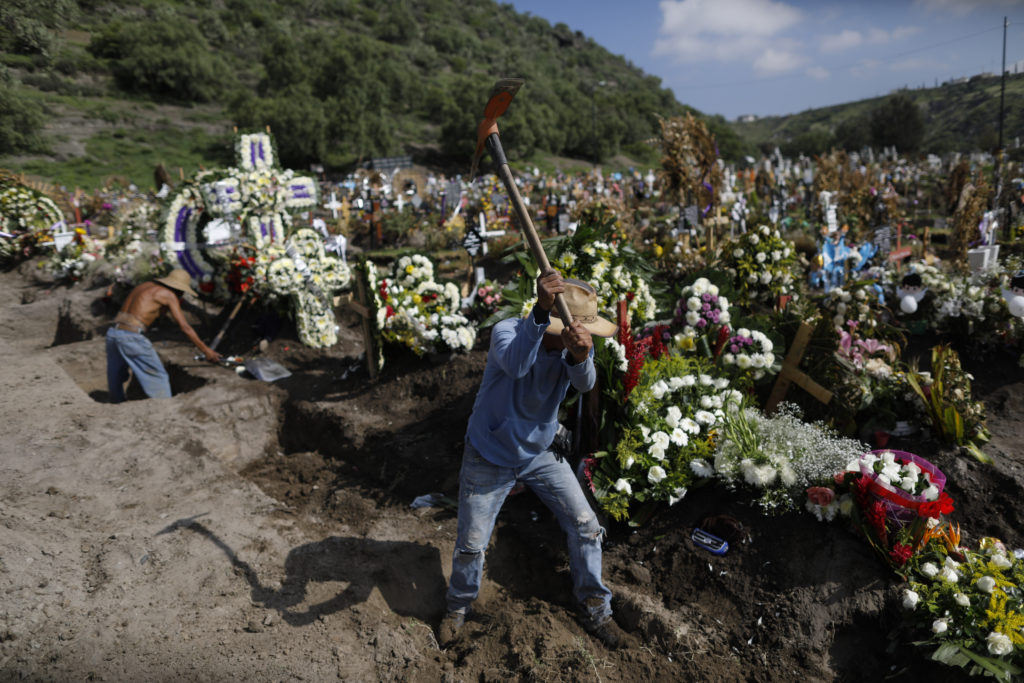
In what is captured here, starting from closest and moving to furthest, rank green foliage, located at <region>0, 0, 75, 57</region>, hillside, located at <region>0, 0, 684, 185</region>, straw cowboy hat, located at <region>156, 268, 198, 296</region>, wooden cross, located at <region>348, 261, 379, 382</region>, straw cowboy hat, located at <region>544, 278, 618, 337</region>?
straw cowboy hat, located at <region>544, 278, 618, 337</region> → green foliage, located at <region>0, 0, 75, 57</region> → hillside, located at <region>0, 0, 684, 185</region> → wooden cross, located at <region>348, 261, 379, 382</region> → straw cowboy hat, located at <region>156, 268, 198, 296</region>

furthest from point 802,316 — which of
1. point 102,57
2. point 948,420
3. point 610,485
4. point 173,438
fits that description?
point 102,57

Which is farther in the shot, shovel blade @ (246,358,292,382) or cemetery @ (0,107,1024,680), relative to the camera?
shovel blade @ (246,358,292,382)

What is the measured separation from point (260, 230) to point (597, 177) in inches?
751

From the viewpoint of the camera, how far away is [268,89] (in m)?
40.0

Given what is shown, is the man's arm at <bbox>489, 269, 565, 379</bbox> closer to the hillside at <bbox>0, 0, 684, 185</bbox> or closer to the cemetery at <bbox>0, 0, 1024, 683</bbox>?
the cemetery at <bbox>0, 0, 1024, 683</bbox>

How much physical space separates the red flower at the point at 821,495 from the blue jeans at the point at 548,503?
4.37ft

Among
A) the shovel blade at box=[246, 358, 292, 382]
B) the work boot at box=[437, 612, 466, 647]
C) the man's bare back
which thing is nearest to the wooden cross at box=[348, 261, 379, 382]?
the shovel blade at box=[246, 358, 292, 382]

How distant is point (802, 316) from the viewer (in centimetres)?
537

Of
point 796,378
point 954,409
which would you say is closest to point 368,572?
point 796,378

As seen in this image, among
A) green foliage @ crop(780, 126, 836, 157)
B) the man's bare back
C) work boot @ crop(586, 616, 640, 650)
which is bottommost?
→ work boot @ crop(586, 616, 640, 650)

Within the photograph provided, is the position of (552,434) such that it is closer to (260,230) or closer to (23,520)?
(23,520)

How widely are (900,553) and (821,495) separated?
48 centimetres

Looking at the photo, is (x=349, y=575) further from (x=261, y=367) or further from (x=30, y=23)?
(x=30, y=23)

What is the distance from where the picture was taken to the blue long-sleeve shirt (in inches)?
115
